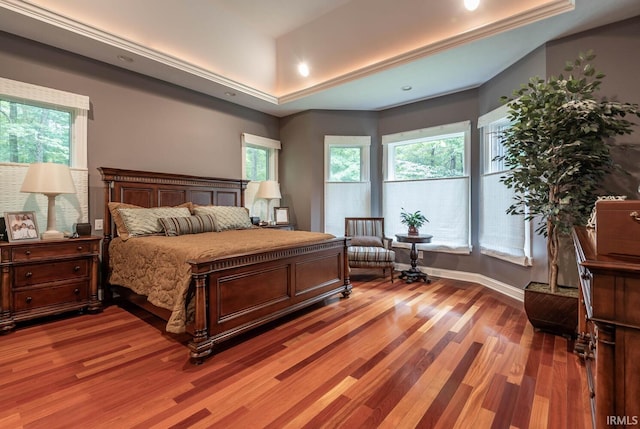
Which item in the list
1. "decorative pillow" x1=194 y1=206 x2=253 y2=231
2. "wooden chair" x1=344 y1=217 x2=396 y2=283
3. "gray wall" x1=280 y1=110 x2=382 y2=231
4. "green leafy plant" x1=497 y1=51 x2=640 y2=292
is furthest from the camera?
"gray wall" x1=280 y1=110 x2=382 y2=231

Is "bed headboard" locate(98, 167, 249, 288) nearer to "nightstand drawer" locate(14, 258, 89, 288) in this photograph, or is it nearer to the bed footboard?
"nightstand drawer" locate(14, 258, 89, 288)

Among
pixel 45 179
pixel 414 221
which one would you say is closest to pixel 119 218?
pixel 45 179

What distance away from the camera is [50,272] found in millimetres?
2711

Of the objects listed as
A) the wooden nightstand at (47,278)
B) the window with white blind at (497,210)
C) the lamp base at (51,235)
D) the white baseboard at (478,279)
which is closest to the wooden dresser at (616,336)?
the window with white blind at (497,210)

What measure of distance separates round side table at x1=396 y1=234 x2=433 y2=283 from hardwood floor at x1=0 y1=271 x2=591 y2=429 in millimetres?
1315

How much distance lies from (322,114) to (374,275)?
9.23ft

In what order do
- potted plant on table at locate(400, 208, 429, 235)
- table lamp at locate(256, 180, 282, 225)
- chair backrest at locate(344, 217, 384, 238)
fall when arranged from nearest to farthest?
potted plant on table at locate(400, 208, 429, 235), chair backrest at locate(344, 217, 384, 238), table lamp at locate(256, 180, 282, 225)

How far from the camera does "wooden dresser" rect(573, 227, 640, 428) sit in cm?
93

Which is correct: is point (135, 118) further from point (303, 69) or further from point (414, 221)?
point (414, 221)

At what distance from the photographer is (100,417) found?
5.00 ft

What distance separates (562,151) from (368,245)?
2539 millimetres

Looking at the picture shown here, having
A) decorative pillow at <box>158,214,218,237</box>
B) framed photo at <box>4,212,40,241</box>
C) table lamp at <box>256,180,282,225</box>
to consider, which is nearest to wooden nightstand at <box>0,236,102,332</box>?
framed photo at <box>4,212,40,241</box>

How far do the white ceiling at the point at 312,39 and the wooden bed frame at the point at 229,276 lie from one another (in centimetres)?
137

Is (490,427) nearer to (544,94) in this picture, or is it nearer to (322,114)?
(544,94)
